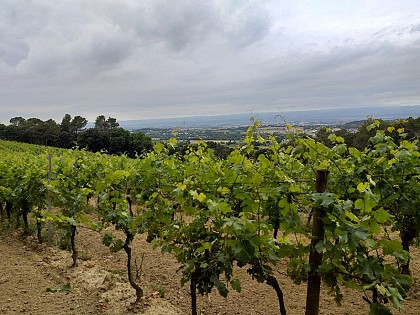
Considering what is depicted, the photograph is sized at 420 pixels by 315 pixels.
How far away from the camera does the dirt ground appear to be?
4.45 m

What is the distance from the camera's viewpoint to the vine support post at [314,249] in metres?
2.22

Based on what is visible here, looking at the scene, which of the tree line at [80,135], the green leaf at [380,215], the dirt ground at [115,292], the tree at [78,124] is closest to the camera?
the green leaf at [380,215]

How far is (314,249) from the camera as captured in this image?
226 cm

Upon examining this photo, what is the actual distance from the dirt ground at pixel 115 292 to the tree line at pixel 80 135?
121 feet

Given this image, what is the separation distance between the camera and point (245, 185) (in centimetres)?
261

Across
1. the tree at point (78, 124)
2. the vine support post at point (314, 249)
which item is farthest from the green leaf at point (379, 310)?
the tree at point (78, 124)

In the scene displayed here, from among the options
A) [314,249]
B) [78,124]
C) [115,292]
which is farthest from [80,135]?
[314,249]

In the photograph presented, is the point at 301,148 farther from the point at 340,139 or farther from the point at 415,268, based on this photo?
the point at 415,268

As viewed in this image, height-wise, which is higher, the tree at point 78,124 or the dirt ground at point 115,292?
the tree at point 78,124

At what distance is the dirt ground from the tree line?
36993 mm

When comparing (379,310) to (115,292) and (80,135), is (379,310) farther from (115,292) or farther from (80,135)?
(80,135)

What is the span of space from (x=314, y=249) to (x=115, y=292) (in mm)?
3539

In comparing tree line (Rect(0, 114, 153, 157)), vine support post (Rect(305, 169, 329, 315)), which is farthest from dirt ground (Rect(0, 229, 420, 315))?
tree line (Rect(0, 114, 153, 157))

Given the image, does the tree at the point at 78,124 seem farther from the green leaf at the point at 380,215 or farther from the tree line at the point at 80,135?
the green leaf at the point at 380,215
